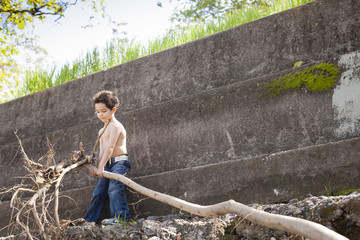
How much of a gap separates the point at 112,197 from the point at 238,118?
138cm

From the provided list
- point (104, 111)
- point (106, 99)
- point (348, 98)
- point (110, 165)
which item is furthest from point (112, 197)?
point (348, 98)

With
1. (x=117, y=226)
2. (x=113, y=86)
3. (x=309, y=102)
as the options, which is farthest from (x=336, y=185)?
(x=113, y=86)

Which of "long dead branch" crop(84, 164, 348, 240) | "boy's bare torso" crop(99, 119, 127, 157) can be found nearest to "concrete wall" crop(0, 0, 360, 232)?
"boy's bare torso" crop(99, 119, 127, 157)

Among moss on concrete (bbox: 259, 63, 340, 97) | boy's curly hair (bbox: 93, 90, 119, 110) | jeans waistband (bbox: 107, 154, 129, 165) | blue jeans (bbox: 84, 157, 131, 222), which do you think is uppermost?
boy's curly hair (bbox: 93, 90, 119, 110)

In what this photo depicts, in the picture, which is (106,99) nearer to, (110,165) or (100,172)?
(110,165)

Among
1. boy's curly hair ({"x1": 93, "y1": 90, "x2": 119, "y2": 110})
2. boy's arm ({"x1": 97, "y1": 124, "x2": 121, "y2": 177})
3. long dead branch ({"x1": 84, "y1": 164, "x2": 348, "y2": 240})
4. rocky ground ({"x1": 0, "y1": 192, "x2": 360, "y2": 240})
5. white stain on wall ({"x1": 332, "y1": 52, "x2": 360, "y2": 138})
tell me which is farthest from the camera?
boy's curly hair ({"x1": 93, "y1": 90, "x2": 119, "y2": 110})

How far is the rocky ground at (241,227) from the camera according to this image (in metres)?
2.27

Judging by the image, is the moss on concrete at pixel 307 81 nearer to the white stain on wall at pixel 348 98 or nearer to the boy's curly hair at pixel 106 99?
the white stain on wall at pixel 348 98

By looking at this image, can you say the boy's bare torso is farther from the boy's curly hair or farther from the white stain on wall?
the white stain on wall

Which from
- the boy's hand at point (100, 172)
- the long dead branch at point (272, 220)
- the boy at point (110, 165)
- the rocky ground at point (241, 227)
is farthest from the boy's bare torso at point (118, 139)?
the long dead branch at point (272, 220)

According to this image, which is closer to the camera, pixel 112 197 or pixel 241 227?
pixel 241 227

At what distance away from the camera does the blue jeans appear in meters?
3.57

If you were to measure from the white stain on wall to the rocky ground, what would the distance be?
2.75 ft

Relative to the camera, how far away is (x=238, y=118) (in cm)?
375
